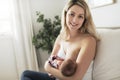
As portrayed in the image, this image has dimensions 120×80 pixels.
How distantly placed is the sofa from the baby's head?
0.74ft

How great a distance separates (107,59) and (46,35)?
1673mm

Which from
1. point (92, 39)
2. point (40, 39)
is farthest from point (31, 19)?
point (92, 39)

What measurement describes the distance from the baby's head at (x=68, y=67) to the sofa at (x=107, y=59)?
0.74 feet

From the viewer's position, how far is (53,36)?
284 centimetres

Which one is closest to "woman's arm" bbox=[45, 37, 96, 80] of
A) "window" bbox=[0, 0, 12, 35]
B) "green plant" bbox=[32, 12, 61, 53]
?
"green plant" bbox=[32, 12, 61, 53]

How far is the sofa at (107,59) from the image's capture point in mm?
1263

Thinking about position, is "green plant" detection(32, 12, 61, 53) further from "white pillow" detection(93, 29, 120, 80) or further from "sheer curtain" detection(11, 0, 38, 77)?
"white pillow" detection(93, 29, 120, 80)

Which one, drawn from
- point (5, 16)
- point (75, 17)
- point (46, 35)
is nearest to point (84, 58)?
point (75, 17)

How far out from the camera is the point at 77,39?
1477mm

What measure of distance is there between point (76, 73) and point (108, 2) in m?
0.93

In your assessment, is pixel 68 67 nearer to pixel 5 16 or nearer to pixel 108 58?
pixel 108 58

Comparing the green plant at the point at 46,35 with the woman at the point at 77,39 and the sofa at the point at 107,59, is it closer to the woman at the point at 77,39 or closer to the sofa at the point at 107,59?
the woman at the point at 77,39

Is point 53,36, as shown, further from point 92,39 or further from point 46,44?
→ point 92,39

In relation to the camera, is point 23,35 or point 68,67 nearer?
point 68,67
